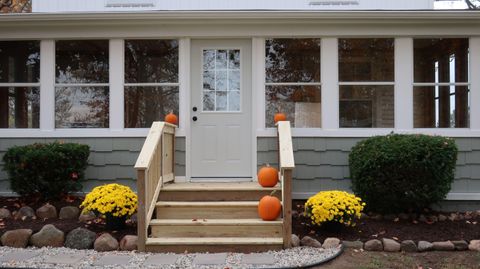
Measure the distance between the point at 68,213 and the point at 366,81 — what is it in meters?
4.46

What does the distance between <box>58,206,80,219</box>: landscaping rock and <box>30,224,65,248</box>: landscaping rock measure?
2.54ft

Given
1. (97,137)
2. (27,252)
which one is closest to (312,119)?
(97,137)

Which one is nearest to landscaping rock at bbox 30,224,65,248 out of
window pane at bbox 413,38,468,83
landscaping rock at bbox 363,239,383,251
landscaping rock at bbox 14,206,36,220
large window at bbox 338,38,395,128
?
landscaping rock at bbox 14,206,36,220

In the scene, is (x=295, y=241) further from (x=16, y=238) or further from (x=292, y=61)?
(x=16, y=238)

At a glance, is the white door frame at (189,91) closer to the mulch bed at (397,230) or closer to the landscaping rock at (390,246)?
the mulch bed at (397,230)

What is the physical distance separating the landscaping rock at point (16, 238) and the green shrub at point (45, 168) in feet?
3.56

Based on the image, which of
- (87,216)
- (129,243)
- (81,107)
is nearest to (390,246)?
(129,243)

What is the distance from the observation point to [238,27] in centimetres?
688

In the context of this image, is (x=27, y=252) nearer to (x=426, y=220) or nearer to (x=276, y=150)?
(x=276, y=150)

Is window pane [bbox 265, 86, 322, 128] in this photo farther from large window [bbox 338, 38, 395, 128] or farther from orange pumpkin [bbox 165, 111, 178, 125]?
orange pumpkin [bbox 165, 111, 178, 125]

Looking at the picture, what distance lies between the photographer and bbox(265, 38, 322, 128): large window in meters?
6.94

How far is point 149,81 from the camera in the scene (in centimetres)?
700

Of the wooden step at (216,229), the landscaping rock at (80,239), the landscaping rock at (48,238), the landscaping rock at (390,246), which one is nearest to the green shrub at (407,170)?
the landscaping rock at (390,246)

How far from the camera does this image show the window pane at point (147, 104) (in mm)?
6969
